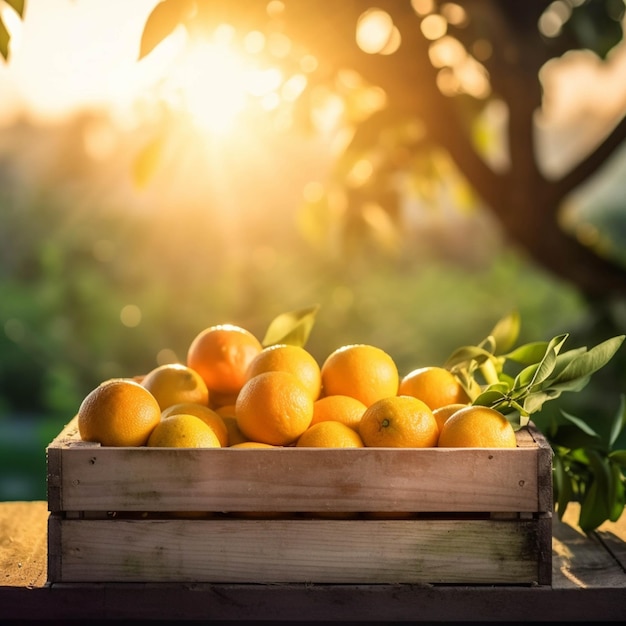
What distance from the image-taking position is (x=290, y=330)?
107 centimetres

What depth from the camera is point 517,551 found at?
80 centimetres

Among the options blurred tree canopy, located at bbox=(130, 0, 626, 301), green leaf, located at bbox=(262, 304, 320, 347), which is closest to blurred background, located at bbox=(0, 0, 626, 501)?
blurred tree canopy, located at bbox=(130, 0, 626, 301)

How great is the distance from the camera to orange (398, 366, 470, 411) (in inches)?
36.9

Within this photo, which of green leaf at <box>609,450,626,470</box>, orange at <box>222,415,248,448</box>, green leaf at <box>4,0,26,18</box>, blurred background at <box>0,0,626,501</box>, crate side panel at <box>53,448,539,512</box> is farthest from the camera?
blurred background at <box>0,0,626,501</box>

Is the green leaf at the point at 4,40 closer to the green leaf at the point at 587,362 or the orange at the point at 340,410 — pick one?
the orange at the point at 340,410

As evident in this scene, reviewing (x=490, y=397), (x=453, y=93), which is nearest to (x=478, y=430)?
(x=490, y=397)

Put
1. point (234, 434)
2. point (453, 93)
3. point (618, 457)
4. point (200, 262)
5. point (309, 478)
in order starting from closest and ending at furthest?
point (309, 478) < point (234, 434) < point (618, 457) < point (453, 93) < point (200, 262)

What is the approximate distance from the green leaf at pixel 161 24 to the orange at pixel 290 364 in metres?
0.35

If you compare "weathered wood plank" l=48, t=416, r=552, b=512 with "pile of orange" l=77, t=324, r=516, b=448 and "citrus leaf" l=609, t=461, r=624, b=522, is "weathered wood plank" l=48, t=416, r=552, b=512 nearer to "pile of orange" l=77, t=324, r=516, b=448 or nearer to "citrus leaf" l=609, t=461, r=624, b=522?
"pile of orange" l=77, t=324, r=516, b=448

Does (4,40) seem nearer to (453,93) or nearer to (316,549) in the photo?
→ (316,549)

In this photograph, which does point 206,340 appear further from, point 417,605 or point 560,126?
point 560,126

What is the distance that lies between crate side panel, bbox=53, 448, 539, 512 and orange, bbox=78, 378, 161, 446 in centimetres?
3

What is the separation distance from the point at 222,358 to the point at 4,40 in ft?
1.38

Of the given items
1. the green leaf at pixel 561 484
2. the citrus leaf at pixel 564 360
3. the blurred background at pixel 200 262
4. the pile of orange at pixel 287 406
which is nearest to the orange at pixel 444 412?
the pile of orange at pixel 287 406
